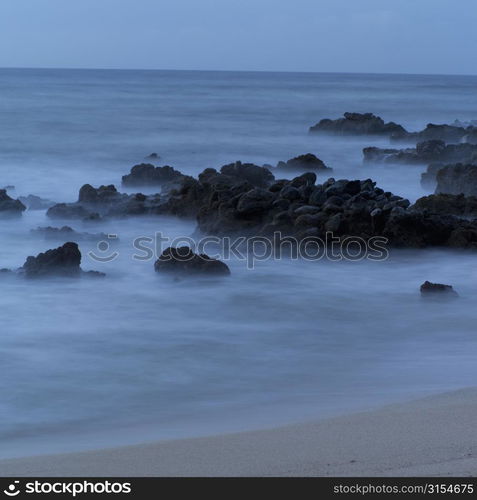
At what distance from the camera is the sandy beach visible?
375cm

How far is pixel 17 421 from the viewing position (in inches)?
200

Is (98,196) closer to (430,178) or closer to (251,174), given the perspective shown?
(251,174)

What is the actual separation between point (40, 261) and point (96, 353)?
232 cm

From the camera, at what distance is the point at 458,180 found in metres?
12.5

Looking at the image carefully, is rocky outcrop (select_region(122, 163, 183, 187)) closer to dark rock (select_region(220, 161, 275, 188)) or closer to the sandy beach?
dark rock (select_region(220, 161, 275, 188))

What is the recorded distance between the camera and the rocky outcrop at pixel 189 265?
839cm

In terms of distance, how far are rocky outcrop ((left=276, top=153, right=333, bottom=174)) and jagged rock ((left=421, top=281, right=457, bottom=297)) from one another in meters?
7.59

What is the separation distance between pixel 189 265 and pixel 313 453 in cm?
454

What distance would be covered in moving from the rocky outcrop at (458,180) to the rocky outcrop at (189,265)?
4856 millimetres

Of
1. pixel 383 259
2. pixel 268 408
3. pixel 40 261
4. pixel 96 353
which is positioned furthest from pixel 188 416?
pixel 383 259

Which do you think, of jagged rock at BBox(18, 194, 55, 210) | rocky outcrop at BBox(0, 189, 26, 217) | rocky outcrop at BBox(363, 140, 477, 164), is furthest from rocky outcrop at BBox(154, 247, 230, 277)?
rocky outcrop at BBox(363, 140, 477, 164)

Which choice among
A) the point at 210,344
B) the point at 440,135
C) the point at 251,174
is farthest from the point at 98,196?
the point at 440,135
